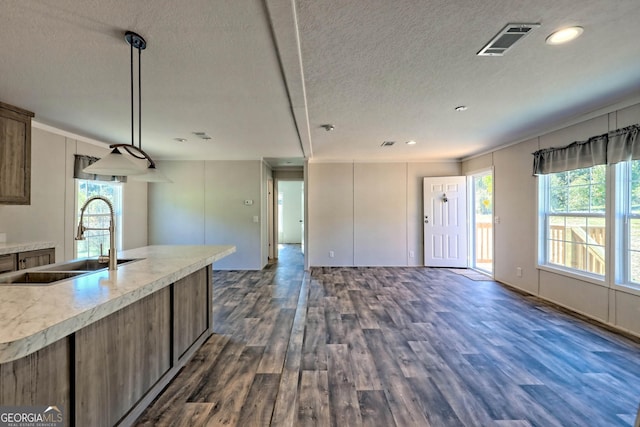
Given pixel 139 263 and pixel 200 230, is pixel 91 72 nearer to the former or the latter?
pixel 139 263

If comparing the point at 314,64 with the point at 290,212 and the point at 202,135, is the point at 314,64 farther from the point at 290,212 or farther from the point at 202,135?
the point at 290,212

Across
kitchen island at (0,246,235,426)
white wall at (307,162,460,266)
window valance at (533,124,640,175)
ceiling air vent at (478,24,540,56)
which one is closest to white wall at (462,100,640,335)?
window valance at (533,124,640,175)

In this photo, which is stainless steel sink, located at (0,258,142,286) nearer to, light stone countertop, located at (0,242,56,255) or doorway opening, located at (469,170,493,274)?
light stone countertop, located at (0,242,56,255)

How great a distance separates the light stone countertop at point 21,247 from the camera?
284 centimetres

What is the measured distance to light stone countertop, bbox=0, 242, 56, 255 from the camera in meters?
2.84

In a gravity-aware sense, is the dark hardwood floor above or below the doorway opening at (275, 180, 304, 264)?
below

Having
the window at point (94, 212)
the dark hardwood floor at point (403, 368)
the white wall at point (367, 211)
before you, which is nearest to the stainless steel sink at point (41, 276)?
the dark hardwood floor at point (403, 368)

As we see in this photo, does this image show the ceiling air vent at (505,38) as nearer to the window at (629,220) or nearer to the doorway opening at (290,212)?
the window at (629,220)

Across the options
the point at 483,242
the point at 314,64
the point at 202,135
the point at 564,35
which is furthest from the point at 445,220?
the point at 202,135

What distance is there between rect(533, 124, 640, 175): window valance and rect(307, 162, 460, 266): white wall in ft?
7.47

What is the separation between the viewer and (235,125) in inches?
142

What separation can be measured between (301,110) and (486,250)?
5436mm

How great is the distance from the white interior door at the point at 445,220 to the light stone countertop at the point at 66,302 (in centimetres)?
513

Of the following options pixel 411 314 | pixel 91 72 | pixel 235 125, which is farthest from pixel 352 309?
pixel 91 72
